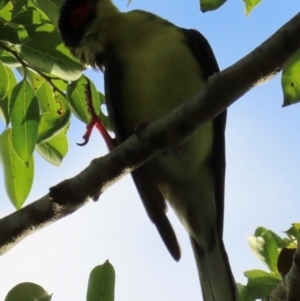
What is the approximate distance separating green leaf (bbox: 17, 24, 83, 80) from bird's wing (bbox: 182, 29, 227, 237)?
656 mm

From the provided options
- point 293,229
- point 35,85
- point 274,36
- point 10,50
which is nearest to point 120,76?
point 35,85

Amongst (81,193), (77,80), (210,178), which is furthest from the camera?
(210,178)

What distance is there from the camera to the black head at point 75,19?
2537mm

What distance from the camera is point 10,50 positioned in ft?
6.66

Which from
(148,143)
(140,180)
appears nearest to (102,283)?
(148,143)

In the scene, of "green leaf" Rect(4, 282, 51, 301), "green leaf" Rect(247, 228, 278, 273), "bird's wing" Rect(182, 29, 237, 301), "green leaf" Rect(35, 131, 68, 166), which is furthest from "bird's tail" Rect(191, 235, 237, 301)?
"green leaf" Rect(4, 282, 51, 301)

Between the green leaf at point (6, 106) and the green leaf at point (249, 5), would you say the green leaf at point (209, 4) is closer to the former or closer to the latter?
the green leaf at point (249, 5)

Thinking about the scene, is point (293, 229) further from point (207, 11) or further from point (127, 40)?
point (127, 40)

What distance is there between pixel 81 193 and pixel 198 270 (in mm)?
1111

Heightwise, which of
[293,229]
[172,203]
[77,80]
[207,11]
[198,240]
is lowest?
[293,229]

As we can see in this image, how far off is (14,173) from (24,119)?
0.73ft

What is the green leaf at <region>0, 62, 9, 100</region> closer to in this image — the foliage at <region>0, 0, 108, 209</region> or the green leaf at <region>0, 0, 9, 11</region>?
the foliage at <region>0, 0, 108, 209</region>

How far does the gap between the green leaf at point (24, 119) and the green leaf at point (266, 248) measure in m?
0.93

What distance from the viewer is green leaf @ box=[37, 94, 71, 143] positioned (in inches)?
84.1
